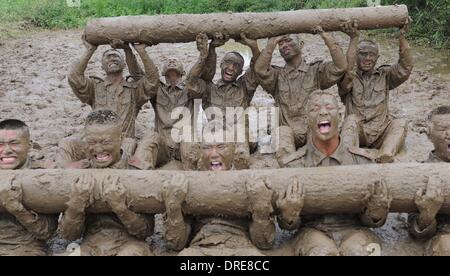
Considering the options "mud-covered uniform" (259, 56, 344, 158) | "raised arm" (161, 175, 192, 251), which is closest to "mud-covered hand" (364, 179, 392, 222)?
"raised arm" (161, 175, 192, 251)

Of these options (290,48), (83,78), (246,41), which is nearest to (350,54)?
(290,48)

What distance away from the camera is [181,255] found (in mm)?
4496

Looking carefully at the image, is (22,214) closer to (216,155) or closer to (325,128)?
(216,155)

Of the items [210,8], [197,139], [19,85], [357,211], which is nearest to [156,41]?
[197,139]

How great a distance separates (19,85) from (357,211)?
7707 mm

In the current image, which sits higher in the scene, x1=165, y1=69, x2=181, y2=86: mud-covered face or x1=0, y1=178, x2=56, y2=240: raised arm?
x1=165, y1=69, x2=181, y2=86: mud-covered face

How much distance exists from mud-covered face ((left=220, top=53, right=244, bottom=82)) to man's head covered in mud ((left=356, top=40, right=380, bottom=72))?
53.7 inches

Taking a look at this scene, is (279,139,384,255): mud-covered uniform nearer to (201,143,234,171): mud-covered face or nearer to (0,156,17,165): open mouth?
(201,143,234,171): mud-covered face

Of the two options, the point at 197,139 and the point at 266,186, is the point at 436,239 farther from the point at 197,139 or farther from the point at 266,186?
the point at 197,139

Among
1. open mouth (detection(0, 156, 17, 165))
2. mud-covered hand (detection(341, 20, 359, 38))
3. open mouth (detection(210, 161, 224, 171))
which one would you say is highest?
mud-covered hand (detection(341, 20, 359, 38))

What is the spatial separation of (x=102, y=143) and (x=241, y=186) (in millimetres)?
1212

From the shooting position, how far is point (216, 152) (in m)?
4.72

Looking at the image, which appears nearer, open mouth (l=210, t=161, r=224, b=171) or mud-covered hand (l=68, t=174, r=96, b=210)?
mud-covered hand (l=68, t=174, r=96, b=210)

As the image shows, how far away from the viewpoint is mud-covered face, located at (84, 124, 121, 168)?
4.78 metres
